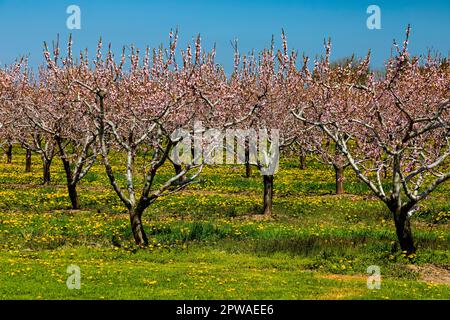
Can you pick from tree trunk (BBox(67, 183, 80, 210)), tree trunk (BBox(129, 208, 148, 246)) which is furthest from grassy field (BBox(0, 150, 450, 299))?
tree trunk (BBox(67, 183, 80, 210))

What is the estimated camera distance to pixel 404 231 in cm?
1873

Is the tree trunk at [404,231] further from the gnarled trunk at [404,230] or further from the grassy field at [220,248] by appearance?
the grassy field at [220,248]

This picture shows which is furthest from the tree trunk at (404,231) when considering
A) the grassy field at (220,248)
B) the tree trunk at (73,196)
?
the tree trunk at (73,196)

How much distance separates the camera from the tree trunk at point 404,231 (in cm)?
1858

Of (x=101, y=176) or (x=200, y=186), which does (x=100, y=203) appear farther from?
(x=101, y=176)

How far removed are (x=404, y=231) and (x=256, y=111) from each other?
14307 millimetres

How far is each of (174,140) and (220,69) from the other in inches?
898

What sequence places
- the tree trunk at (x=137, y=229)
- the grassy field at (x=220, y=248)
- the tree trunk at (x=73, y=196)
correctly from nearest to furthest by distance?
the grassy field at (x=220, y=248)
the tree trunk at (x=137, y=229)
the tree trunk at (x=73, y=196)

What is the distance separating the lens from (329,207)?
96.1 ft

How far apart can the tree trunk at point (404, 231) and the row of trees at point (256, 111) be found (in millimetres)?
31

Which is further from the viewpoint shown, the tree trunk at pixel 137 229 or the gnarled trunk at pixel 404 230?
the tree trunk at pixel 137 229
